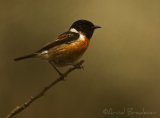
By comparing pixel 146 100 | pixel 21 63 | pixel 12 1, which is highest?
pixel 12 1

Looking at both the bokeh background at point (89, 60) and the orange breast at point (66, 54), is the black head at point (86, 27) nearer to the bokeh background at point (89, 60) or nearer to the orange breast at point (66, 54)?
the orange breast at point (66, 54)

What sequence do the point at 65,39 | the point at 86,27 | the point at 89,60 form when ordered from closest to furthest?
the point at 65,39 < the point at 86,27 < the point at 89,60

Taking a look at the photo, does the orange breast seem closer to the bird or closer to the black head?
the bird

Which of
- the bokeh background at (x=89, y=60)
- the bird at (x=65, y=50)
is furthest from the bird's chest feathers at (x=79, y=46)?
the bokeh background at (x=89, y=60)

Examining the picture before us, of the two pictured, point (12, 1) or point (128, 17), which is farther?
point (128, 17)

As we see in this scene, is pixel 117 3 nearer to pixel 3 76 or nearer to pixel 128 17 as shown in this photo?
pixel 128 17

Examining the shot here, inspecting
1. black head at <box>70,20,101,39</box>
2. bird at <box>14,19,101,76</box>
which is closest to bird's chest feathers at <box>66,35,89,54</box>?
bird at <box>14,19,101,76</box>

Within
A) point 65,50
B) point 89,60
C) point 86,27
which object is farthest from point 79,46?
point 89,60

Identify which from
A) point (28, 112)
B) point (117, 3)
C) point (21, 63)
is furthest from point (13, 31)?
point (117, 3)

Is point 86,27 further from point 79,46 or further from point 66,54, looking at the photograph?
point 66,54
